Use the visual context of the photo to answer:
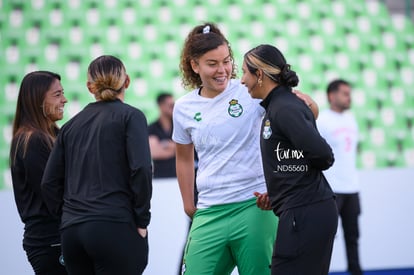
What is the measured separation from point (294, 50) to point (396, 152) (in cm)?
201

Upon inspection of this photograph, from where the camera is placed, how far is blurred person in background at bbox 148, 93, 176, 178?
8.01 m

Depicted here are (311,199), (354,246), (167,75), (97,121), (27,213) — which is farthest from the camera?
(167,75)

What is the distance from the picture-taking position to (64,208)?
3.61 meters

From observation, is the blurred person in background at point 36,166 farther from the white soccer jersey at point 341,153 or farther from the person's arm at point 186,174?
the white soccer jersey at point 341,153

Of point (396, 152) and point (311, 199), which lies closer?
point (311, 199)

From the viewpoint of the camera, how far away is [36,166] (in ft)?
12.8

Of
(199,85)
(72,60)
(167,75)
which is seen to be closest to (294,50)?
(167,75)

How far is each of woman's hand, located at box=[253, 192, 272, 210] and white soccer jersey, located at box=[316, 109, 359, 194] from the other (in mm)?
3619

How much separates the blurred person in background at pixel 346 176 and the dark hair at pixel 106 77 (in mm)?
3904

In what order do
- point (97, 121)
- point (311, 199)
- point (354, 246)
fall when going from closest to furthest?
point (311, 199) < point (97, 121) < point (354, 246)

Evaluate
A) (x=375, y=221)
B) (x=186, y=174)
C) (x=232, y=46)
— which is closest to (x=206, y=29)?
(x=186, y=174)

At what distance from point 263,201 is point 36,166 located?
1207 millimetres

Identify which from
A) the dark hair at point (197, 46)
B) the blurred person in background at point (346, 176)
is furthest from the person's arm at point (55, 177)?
the blurred person in background at point (346, 176)

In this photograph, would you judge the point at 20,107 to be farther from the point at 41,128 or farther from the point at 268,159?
the point at 268,159
